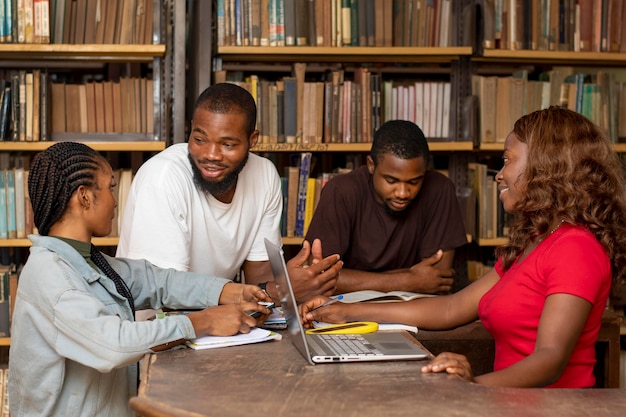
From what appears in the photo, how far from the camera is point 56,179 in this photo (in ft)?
6.19

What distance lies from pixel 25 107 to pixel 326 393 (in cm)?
249

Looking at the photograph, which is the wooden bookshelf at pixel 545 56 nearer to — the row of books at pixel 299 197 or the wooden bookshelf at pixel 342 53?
the wooden bookshelf at pixel 342 53

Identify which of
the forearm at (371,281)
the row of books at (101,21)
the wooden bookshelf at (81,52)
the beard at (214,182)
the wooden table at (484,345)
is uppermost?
the row of books at (101,21)

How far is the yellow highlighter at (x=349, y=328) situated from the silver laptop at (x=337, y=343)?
0.04m

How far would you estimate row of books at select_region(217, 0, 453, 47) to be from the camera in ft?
11.9

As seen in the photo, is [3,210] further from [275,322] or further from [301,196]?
[275,322]

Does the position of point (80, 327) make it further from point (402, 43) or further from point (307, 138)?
point (402, 43)

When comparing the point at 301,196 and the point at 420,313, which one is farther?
the point at 301,196

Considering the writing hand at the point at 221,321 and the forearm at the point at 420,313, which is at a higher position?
the writing hand at the point at 221,321

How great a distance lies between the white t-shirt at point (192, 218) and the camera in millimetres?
2424

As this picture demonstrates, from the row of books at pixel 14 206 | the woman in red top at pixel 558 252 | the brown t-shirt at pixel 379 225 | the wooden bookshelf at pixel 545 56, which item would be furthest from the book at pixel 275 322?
the wooden bookshelf at pixel 545 56

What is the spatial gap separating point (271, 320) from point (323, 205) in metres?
1.05

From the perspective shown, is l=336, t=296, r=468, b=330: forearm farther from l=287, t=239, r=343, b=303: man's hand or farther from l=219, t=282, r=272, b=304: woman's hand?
l=219, t=282, r=272, b=304: woman's hand

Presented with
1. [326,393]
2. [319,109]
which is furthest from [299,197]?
[326,393]
